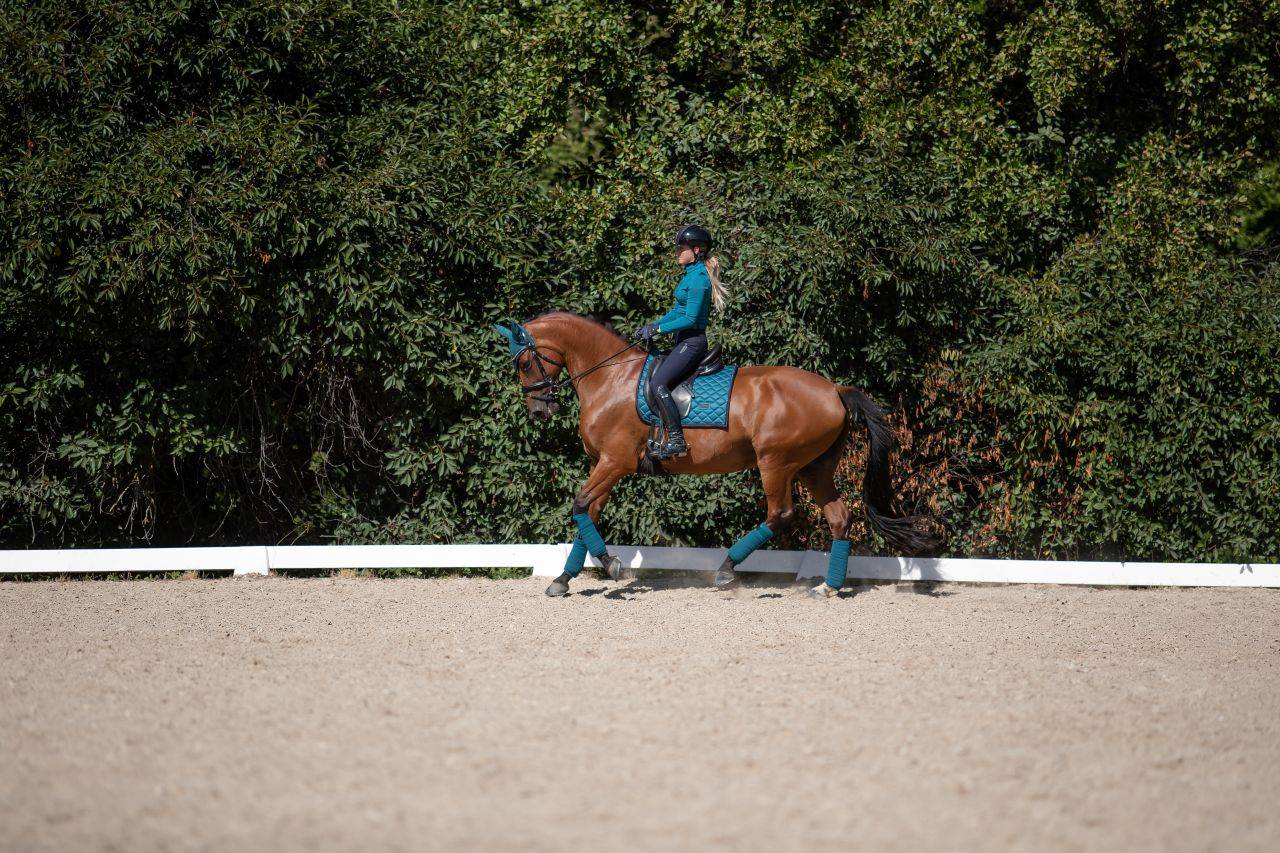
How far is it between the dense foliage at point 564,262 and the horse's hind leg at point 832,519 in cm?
114

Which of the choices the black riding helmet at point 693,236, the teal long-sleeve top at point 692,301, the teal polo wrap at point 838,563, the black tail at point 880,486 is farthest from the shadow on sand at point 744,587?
the black riding helmet at point 693,236

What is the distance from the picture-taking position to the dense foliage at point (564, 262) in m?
9.06

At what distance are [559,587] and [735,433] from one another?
5.93ft

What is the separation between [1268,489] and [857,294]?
3792mm

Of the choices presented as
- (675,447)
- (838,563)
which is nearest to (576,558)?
(675,447)

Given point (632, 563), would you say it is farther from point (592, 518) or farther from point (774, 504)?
point (774, 504)

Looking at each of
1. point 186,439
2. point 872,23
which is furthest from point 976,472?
point 186,439

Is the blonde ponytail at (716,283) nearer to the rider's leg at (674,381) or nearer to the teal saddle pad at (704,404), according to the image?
the rider's leg at (674,381)

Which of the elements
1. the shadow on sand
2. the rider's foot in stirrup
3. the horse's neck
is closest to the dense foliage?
the shadow on sand

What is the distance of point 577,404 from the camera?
952 centimetres

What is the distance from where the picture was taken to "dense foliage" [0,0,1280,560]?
9062 mm

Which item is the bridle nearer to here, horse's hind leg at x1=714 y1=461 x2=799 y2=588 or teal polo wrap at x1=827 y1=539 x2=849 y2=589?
horse's hind leg at x1=714 y1=461 x2=799 y2=588

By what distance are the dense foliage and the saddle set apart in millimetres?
1161

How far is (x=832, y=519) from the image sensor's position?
8.54 meters
